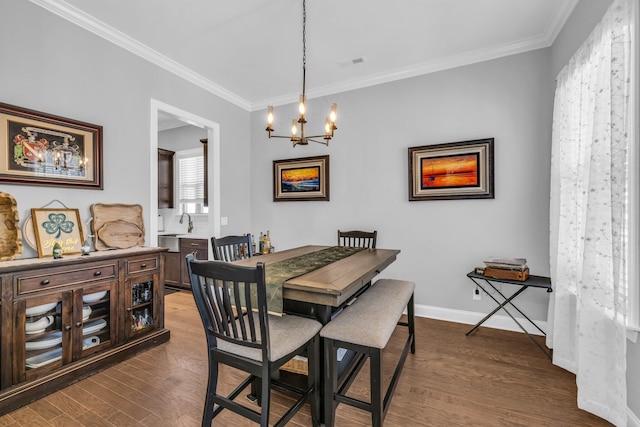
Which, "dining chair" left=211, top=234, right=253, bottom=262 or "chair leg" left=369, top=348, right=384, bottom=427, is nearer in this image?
"chair leg" left=369, top=348, right=384, bottom=427

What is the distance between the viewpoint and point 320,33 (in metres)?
2.89

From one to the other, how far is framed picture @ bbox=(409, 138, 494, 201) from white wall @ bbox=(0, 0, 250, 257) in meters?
2.93

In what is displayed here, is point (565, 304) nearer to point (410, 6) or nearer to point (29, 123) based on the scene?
point (410, 6)

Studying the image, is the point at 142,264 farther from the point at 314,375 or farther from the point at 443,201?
the point at 443,201

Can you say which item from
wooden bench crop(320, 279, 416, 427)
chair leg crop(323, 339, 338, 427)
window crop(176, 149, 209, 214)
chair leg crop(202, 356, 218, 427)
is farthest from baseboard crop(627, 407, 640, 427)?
window crop(176, 149, 209, 214)

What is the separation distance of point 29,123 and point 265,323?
255 cm

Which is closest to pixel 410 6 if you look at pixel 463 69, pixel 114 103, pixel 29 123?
pixel 463 69

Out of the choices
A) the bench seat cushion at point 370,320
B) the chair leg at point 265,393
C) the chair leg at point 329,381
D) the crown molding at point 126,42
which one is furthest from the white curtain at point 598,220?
the crown molding at point 126,42

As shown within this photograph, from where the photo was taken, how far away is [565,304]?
233 centimetres

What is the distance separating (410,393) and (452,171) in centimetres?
236

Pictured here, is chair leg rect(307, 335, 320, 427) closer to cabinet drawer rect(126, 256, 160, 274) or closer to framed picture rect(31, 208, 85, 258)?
cabinet drawer rect(126, 256, 160, 274)

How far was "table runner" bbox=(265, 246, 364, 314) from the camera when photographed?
5.39ft

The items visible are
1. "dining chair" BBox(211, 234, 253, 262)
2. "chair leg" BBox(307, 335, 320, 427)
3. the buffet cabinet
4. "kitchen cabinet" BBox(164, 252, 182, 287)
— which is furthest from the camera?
"kitchen cabinet" BBox(164, 252, 182, 287)

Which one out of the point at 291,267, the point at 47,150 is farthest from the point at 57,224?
the point at 291,267
